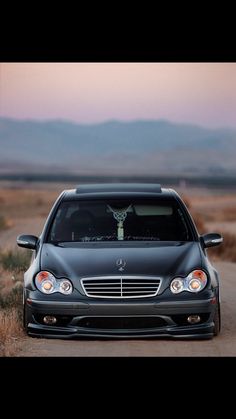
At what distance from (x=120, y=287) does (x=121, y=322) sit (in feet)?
1.07

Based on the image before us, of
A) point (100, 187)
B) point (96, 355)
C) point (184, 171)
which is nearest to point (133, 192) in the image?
point (100, 187)

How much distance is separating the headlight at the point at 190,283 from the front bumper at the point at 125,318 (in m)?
0.13

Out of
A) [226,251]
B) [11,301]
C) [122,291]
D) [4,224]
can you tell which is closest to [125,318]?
[122,291]

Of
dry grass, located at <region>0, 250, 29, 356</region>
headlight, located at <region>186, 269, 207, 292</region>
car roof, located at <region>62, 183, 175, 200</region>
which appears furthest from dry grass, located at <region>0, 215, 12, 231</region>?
headlight, located at <region>186, 269, 207, 292</region>

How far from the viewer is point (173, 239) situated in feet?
38.1

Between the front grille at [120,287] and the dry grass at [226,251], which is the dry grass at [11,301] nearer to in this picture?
the front grille at [120,287]

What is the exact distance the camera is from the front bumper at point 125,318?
10.4 metres

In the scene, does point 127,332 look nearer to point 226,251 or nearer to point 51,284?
point 51,284

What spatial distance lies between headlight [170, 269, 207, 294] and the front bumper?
13cm

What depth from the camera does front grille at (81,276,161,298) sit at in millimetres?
10469
